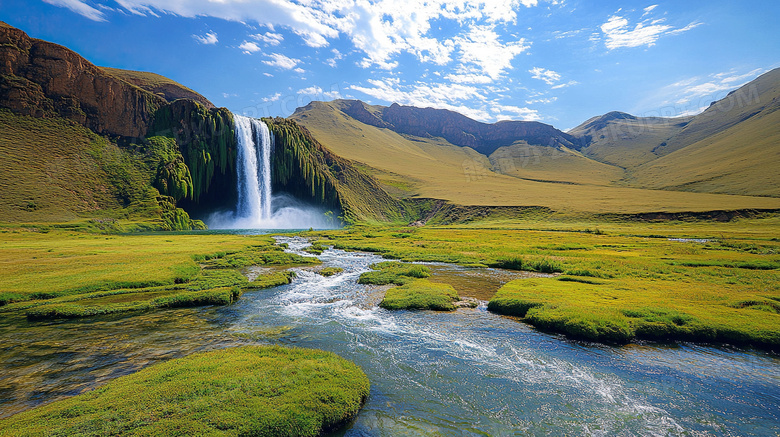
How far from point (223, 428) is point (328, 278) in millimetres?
21480

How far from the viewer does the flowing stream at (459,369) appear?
9.77 metres

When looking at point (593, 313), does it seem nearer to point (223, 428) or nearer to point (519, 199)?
point (223, 428)

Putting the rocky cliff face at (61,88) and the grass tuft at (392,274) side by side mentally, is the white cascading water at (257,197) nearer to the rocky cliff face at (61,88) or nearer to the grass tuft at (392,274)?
the rocky cliff face at (61,88)

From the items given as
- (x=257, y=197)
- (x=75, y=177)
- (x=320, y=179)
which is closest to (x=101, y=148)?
(x=75, y=177)

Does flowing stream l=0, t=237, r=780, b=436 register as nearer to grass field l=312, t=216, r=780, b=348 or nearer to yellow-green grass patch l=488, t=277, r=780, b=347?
yellow-green grass patch l=488, t=277, r=780, b=347

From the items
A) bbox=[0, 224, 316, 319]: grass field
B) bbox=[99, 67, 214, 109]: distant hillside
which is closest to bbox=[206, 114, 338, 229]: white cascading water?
bbox=[0, 224, 316, 319]: grass field

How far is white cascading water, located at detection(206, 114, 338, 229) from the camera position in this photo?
108m

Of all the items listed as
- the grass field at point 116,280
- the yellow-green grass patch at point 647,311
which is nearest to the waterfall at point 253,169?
the grass field at point 116,280

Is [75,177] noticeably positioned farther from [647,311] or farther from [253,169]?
[647,311]

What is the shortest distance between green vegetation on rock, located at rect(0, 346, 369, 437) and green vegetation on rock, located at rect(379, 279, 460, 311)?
9.34 meters

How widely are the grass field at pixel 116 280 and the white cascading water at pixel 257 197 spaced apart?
2780 inches

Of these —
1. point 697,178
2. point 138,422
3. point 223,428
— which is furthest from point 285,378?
point 697,178

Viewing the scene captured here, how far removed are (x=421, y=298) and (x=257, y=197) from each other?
100m

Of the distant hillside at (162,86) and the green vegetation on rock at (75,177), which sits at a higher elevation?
the distant hillside at (162,86)
